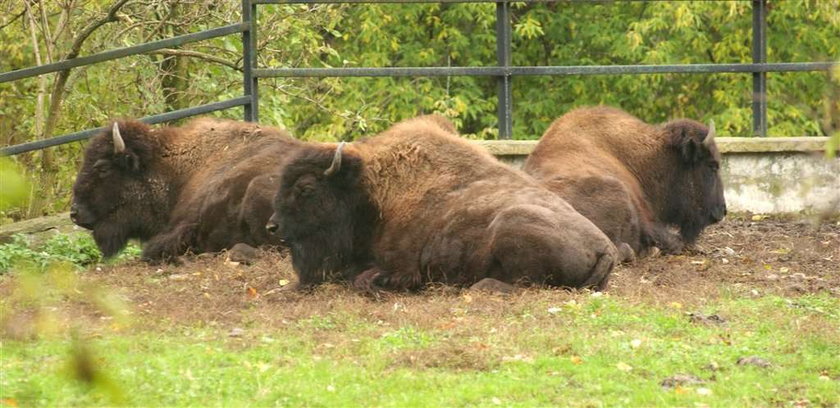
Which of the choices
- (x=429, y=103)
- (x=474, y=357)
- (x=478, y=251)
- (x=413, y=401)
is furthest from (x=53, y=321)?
(x=429, y=103)

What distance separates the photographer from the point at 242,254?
1019cm

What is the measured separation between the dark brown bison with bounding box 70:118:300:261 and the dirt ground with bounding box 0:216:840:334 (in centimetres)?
34

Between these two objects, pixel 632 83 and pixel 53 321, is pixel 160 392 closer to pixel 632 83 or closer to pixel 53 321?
pixel 53 321

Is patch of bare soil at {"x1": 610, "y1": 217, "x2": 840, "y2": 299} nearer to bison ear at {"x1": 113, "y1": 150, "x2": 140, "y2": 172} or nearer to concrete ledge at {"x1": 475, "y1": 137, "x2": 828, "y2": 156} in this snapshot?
concrete ledge at {"x1": 475, "y1": 137, "x2": 828, "y2": 156}

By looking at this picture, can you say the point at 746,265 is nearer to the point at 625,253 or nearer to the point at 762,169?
the point at 625,253

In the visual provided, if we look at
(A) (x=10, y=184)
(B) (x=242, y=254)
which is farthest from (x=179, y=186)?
(A) (x=10, y=184)

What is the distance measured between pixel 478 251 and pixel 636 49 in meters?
13.9

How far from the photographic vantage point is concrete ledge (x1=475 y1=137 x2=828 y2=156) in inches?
512

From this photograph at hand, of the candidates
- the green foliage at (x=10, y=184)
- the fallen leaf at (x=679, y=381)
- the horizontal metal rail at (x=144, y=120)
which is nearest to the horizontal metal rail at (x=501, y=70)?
the horizontal metal rail at (x=144, y=120)

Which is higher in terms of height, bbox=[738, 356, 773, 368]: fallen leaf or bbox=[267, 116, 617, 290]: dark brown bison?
bbox=[267, 116, 617, 290]: dark brown bison

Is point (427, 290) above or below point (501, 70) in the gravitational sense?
below

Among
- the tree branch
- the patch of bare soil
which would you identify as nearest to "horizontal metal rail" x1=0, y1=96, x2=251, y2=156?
the tree branch

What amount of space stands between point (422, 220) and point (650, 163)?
139 inches

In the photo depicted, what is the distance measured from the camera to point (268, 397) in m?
5.51
